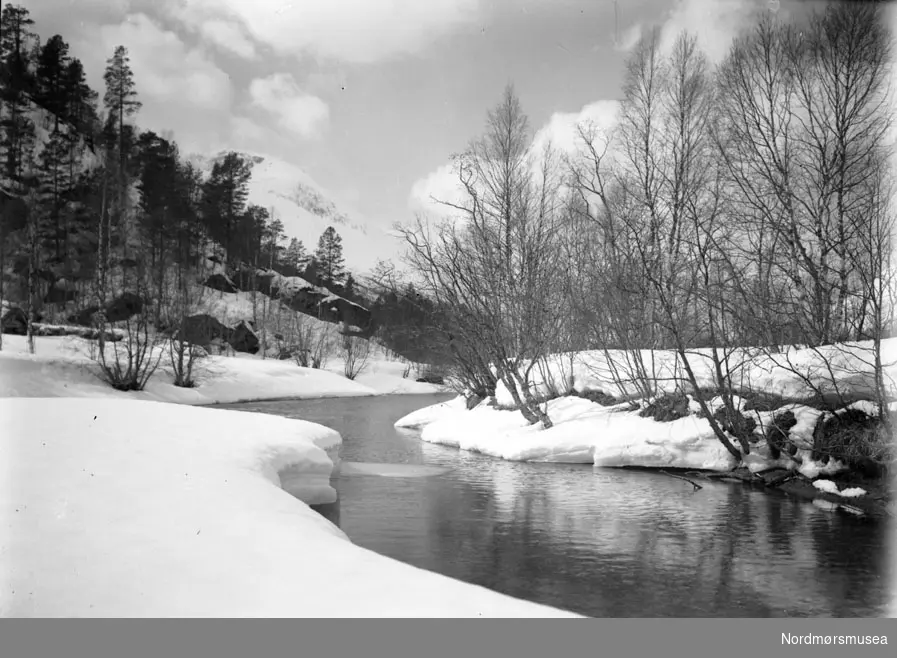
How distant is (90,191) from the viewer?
139 ft

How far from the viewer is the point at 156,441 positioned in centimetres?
775

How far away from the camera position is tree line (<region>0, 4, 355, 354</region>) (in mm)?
36594

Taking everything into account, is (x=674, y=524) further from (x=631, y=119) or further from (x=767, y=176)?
(x=631, y=119)

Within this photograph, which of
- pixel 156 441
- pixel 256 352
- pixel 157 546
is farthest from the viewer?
pixel 256 352

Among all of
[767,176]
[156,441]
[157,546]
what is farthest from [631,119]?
[157,546]

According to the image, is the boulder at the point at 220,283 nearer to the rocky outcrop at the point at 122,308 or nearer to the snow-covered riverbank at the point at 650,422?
the rocky outcrop at the point at 122,308

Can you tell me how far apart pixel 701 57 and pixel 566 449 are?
34.3 feet

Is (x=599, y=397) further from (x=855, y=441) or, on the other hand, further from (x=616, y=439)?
(x=855, y=441)

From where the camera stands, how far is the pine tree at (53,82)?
47.9 metres

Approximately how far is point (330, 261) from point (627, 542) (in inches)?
2456

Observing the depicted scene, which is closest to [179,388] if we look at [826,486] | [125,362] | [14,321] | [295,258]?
[125,362]

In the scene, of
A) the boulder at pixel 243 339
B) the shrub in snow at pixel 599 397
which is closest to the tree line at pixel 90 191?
the boulder at pixel 243 339

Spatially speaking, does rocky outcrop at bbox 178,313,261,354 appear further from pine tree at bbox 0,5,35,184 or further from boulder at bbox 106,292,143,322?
pine tree at bbox 0,5,35,184
